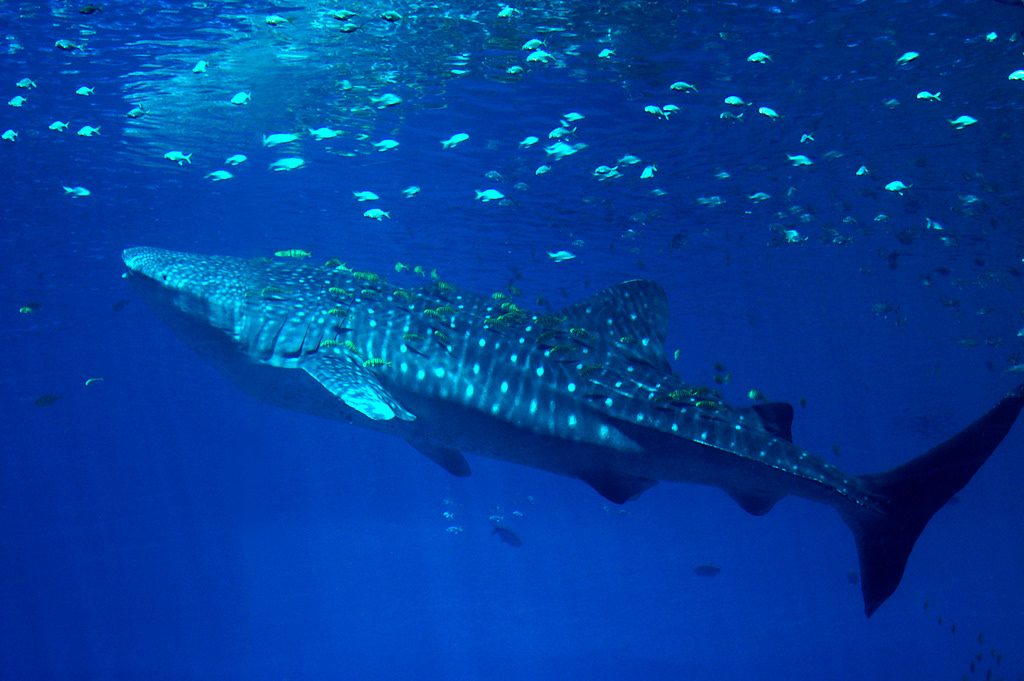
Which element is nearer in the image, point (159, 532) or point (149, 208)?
point (149, 208)

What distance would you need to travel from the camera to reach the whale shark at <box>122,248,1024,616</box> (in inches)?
196

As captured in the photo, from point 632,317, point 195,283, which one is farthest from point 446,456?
point 195,283

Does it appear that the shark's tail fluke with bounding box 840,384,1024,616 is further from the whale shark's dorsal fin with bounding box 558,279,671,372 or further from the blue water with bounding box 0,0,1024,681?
the blue water with bounding box 0,0,1024,681

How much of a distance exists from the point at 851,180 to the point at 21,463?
63.5m

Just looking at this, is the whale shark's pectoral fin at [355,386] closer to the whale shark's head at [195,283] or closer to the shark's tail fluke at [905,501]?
the whale shark's head at [195,283]

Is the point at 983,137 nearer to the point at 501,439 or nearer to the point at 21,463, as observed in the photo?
the point at 501,439

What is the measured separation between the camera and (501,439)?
590 cm

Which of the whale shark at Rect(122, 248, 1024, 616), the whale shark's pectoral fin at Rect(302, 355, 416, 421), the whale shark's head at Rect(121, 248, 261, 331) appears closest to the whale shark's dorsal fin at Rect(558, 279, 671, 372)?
the whale shark at Rect(122, 248, 1024, 616)

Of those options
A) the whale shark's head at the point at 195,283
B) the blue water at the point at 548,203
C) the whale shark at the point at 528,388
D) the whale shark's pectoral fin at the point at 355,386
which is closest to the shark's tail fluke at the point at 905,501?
the whale shark at the point at 528,388

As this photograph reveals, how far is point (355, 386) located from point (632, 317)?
2.84 m

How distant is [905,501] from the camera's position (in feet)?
16.3

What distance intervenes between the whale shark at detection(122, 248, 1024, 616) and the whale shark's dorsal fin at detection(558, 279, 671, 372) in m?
0.02

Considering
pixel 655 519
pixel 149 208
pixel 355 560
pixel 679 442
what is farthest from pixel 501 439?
pixel 355 560

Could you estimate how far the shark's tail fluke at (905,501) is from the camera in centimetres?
475
